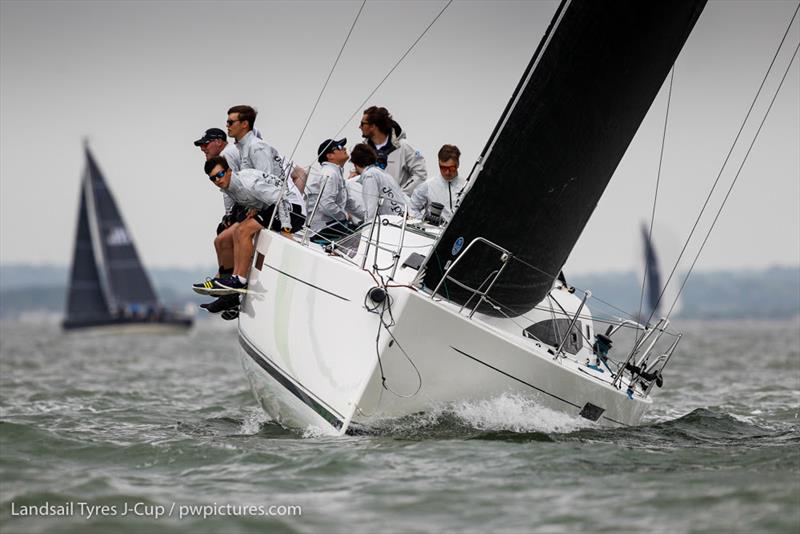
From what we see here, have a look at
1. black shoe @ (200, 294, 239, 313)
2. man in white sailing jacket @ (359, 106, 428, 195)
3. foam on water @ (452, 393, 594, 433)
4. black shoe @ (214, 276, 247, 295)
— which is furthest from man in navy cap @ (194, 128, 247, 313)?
foam on water @ (452, 393, 594, 433)

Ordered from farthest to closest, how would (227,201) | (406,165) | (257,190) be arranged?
(406,165) → (227,201) → (257,190)

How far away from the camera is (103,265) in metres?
41.8

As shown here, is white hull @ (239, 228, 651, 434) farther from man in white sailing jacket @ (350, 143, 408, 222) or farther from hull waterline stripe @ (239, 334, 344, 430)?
man in white sailing jacket @ (350, 143, 408, 222)

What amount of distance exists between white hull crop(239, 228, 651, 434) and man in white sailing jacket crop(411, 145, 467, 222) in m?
1.40

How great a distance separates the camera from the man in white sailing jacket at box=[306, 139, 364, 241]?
7.52 meters

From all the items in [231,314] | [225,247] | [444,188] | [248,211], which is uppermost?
[444,188]

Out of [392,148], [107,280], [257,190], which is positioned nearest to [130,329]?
[107,280]

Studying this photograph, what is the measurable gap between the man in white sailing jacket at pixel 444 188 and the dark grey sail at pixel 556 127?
1484 mm

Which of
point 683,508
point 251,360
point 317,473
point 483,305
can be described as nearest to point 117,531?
point 317,473

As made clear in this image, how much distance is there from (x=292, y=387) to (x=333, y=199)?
5.15 feet

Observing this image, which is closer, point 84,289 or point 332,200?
point 332,200

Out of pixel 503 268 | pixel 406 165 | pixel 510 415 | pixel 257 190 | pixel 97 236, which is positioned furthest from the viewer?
pixel 97 236

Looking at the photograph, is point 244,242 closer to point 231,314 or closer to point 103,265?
point 231,314

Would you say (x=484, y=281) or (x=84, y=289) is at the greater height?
(x=484, y=281)
